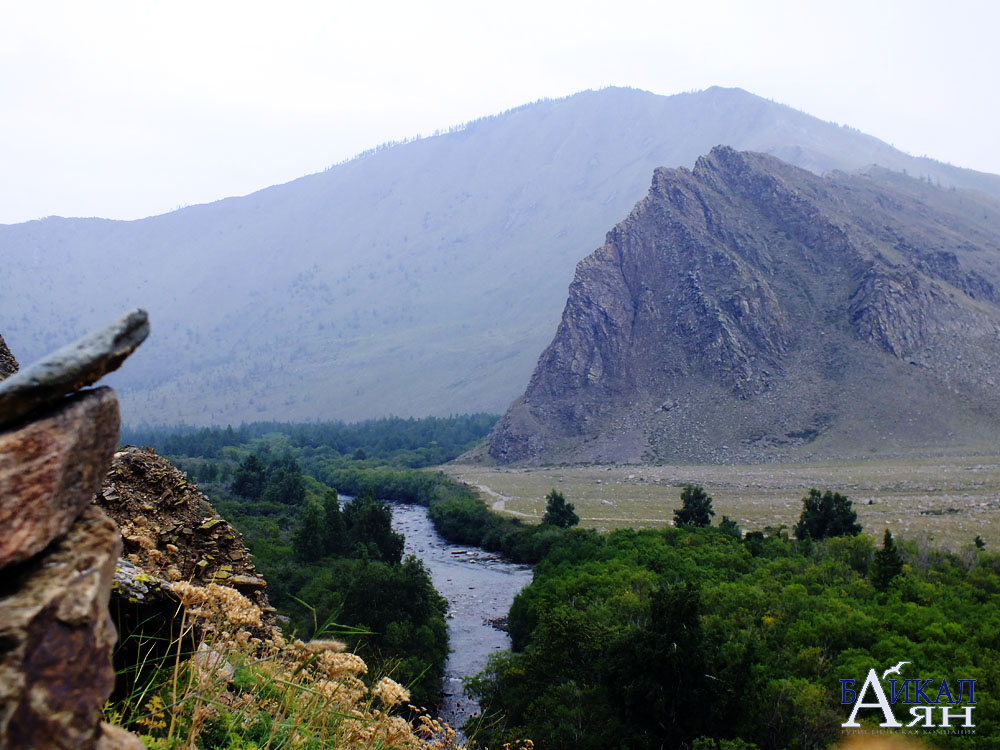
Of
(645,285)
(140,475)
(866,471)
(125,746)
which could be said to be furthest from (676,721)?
(645,285)

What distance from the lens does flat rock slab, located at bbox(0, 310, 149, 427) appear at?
113 inches

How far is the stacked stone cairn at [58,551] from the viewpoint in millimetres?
2568

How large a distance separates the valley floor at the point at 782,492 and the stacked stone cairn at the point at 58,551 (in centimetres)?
4290

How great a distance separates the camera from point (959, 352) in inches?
3777

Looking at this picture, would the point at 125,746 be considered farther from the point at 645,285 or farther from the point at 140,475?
the point at 645,285

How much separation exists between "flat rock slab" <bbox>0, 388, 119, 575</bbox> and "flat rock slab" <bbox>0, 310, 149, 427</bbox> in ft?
0.27

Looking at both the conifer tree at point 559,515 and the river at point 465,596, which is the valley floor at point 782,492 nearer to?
the conifer tree at point 559,515

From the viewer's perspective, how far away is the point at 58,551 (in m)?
2.95

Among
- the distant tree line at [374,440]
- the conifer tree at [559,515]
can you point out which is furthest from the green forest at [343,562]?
the distant tree line at [374,440]

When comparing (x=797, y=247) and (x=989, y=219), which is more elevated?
(x=989, y=219)

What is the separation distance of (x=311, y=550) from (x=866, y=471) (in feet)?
190

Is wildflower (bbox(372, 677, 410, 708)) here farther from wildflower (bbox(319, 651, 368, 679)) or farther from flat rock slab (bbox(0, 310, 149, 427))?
flat rock slab (bbox(0, 310, 149, 427))

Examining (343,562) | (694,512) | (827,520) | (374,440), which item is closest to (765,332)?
(694,512)

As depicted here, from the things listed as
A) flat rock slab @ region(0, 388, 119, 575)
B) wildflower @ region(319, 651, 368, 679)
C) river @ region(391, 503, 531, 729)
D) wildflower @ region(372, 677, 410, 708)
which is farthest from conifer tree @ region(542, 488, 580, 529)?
flat rock slab @ region(0, 388, 119, 575)
